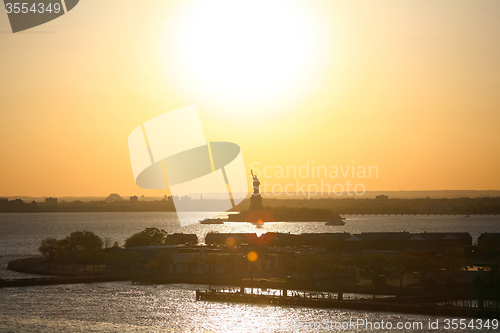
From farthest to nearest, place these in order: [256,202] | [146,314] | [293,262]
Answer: [256,202] → [293,262] → [146,314]

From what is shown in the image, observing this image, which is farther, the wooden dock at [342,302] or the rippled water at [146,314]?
the wooden dock at [342,302]

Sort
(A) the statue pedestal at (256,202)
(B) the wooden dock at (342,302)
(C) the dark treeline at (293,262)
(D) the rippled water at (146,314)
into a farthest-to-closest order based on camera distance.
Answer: (A) the statue pedestal at (256,202) → (C) the dark treeline at (293,262) → (B) the wooden dock at (342,302) → (D) the rippled water at (146,314)

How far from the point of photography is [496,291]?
30.0 meters

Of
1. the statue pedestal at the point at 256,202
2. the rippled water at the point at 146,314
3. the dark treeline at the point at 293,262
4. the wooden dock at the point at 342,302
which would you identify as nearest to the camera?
the rippled water at the point at 146,314

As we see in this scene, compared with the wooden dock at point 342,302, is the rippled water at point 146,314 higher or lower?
lower

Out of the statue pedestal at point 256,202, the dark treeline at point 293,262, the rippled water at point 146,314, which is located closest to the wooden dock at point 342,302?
the rippled water at point 146,314

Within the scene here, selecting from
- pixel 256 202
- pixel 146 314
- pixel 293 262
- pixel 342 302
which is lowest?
pixel 146 314

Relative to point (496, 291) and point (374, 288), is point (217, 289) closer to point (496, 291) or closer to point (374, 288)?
point (374, 288)

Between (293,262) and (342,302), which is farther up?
(293,262)

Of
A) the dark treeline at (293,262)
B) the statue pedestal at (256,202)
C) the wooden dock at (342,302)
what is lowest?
the wooden dock at (342,302)

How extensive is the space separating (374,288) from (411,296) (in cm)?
335

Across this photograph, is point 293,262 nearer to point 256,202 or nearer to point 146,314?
point 146,314

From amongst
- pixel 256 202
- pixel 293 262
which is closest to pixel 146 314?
pixel 293 262

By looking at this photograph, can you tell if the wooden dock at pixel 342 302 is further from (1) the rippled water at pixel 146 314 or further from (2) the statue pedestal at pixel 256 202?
(2) the statue pedestal at pixel 256 202
